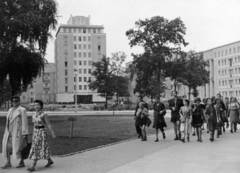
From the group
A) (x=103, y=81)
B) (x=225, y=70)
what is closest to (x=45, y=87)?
(x=225, y=70)

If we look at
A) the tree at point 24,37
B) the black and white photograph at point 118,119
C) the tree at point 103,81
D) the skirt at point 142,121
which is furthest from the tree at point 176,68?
the skirt at point 142,121

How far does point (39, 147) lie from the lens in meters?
9.06

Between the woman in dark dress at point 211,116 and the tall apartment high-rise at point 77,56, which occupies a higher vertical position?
the tall apartment high-rise at point 77,56

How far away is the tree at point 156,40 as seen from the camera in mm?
57062

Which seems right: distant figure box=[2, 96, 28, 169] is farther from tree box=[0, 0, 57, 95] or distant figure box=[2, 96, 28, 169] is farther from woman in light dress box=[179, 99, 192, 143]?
tree box=[0, 0, 57, 95]

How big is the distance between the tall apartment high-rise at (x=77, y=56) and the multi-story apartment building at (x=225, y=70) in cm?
3325

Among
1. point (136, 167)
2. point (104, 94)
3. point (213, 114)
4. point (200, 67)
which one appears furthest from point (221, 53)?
point (136, 167)

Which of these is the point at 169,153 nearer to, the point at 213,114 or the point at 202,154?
the point at 202,154

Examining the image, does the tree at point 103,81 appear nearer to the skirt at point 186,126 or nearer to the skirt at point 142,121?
the skirt at point 142,121

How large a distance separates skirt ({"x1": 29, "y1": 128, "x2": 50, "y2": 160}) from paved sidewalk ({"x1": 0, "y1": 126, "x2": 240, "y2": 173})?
12.8 inches

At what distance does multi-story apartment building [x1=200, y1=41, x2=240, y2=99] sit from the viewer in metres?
102

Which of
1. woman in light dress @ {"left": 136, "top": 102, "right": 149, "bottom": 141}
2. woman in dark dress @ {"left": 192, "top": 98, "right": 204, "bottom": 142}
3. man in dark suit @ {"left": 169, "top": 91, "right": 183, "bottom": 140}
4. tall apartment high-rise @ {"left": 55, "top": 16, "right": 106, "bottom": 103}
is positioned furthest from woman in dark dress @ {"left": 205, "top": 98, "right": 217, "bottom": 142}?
tall apartment high-rise @ {"left": 55, "top": 16, "right": 106, "bottom": 103}

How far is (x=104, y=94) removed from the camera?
224 ft

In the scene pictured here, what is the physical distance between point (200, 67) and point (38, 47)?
138 ft
